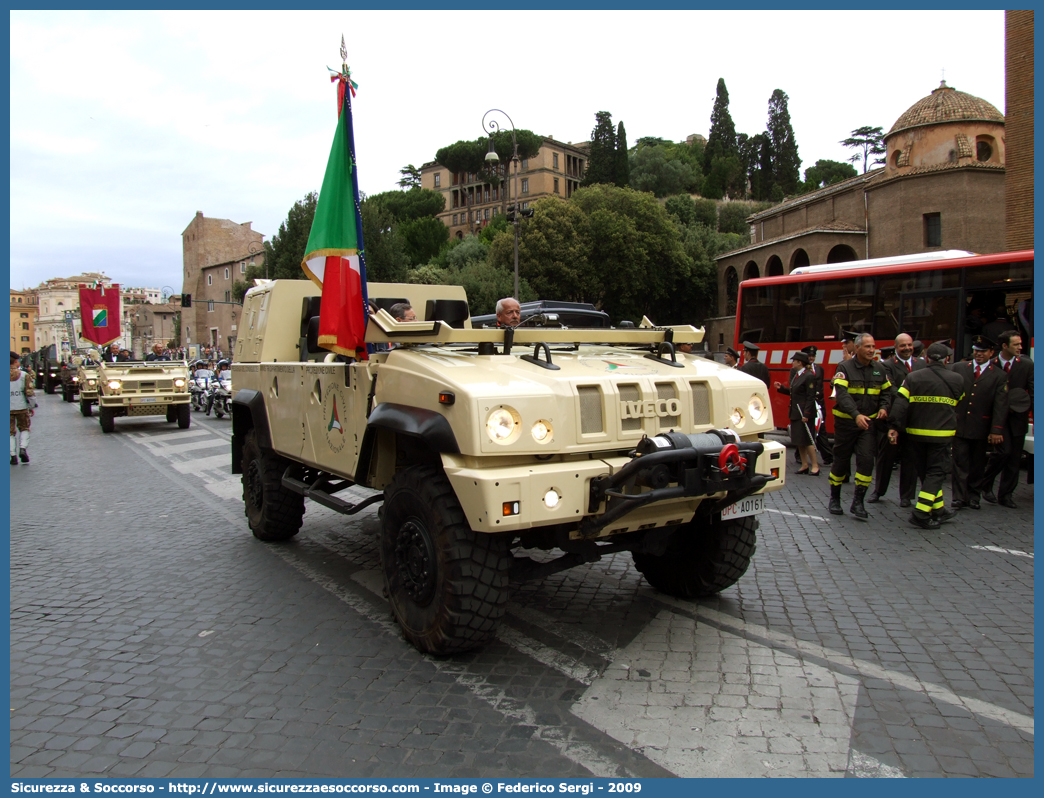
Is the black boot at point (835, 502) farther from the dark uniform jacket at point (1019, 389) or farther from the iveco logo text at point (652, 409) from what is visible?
the iveco logo text at point (652, 409)

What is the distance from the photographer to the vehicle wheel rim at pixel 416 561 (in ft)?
13.0

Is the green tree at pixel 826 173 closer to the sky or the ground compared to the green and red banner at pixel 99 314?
closer to the sky

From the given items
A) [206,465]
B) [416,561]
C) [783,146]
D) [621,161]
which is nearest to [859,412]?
[416,561]

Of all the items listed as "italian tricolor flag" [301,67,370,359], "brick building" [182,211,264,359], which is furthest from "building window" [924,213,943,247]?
"brick building" [182,211,264,359]

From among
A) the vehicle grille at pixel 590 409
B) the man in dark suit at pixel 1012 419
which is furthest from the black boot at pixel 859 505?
the vehicle grille at pixel 590 409

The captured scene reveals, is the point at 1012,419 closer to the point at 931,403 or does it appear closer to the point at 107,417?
the point at 931,403

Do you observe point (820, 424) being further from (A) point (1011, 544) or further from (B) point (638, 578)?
(B) point (638, 578)

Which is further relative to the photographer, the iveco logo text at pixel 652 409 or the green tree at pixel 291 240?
the green tree at pixel 291 240

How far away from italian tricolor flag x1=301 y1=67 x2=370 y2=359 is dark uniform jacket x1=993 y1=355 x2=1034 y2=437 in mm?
7136

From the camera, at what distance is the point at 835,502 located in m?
7.89

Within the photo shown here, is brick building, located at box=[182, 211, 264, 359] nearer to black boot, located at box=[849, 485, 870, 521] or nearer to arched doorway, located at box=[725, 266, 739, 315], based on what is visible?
arched doorway, located at box=[725, 266, 739, 315]

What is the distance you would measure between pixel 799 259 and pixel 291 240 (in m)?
31.8

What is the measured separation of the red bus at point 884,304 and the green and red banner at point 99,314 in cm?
1837

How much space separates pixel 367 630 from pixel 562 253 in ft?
145
